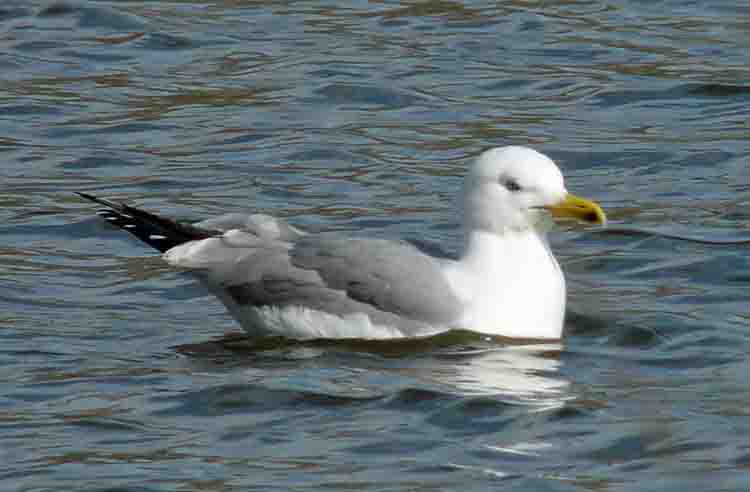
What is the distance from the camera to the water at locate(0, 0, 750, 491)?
748cm

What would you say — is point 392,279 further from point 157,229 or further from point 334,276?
point 157,229

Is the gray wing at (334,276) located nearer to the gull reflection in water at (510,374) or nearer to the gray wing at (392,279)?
the gray wing at (392,279)

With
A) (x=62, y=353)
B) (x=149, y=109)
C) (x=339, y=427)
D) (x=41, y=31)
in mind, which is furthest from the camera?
(x=41, y=31)

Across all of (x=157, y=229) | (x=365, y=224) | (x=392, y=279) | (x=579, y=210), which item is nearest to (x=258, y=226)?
(x=157, y=229)

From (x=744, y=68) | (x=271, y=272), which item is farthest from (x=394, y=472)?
(x=744, y=68)

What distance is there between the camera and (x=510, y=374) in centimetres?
859

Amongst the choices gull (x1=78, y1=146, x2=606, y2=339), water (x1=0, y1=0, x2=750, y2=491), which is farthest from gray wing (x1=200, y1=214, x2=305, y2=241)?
water (x1=0, y1=0, x2=750, y2=491)

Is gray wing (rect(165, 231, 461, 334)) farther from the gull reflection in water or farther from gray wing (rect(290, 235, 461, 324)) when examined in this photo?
the gull reflection in water

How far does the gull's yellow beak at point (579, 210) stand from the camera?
350 inches

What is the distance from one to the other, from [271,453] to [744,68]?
8.02m

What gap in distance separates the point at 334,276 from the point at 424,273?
1.29 ft

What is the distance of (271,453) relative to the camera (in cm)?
744

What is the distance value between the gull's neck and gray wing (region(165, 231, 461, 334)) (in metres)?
0.09

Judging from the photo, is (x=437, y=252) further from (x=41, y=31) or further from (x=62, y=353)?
(x=41, y=31)
